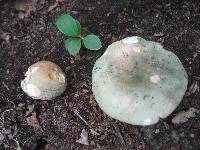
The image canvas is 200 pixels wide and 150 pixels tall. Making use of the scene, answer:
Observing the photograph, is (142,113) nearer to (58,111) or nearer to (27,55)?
(58,111)

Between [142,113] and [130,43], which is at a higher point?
[130,43]

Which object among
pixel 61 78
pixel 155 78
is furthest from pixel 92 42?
pixel 155 78

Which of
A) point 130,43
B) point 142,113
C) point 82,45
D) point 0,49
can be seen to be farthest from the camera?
point 0,49

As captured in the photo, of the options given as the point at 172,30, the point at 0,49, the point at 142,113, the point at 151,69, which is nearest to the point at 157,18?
the point at 172,30

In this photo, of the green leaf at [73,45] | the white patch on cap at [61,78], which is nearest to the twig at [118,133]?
the white patch on cap at [61,78]

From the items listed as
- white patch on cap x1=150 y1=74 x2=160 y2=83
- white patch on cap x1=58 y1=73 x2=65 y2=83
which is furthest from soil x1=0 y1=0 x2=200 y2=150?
white patch on cap x1=150 y1=74 x2=160 y2=83
